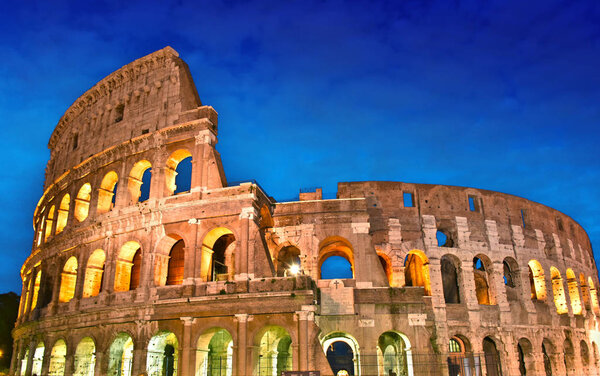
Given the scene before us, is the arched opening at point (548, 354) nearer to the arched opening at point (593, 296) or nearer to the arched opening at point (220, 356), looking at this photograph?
the arched opening at point (593, 296)

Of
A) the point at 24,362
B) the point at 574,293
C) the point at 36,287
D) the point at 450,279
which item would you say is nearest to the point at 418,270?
the point at 450,279

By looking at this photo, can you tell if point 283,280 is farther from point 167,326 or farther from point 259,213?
point 167,326

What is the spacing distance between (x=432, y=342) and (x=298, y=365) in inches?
323

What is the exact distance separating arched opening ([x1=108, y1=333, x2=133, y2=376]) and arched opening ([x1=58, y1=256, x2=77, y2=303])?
201 inches

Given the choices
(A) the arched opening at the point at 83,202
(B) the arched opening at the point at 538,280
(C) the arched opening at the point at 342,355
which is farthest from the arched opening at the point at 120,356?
(B) the arched opening at the point at 538,280

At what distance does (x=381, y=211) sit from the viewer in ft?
81.3

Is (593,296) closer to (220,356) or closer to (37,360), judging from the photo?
(220,356)

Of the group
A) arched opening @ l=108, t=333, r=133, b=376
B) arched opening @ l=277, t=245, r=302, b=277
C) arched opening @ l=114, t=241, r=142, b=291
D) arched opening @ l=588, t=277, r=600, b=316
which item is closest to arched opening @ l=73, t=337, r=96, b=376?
arched opening @ l=108, t=333, r=133, b=376

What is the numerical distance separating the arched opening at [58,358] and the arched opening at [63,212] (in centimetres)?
690

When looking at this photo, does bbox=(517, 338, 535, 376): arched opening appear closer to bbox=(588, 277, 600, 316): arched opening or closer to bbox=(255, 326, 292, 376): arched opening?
bbox=(588, 277, 600, 316): arched opening

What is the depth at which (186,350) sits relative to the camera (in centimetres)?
1883

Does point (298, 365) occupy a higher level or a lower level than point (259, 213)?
lower

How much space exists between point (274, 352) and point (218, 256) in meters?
5.50

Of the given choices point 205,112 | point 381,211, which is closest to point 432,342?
point 381,211
